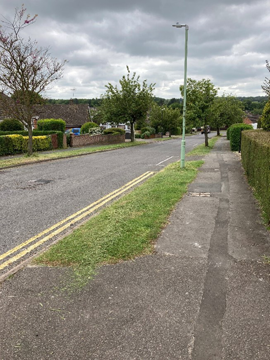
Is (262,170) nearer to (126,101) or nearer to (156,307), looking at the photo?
(156,307)

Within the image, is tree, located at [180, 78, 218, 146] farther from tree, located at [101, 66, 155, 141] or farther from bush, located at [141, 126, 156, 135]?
bush, located at [141, 126, 156, 135]

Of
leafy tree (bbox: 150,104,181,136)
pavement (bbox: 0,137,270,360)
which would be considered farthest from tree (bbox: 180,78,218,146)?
leafy tree (bbox: 150,104,181,136)

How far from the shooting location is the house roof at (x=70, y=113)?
55125 millimetres

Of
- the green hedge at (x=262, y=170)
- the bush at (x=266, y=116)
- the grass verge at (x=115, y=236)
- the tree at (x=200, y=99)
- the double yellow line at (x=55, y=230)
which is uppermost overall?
the tree at (x=200, y=99)

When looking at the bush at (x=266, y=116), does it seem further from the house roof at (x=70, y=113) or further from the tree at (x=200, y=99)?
the house roof at (x=70, y=113)

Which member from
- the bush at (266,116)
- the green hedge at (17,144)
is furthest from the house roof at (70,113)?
the bush at (266,116)

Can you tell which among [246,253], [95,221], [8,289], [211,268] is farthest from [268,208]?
[8,289]

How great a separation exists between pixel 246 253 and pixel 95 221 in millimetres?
3126

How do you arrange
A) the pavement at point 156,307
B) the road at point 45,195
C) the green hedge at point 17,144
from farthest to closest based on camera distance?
the green hedge at point 17,144, the road at point 45,195, the pavement at point 156,307

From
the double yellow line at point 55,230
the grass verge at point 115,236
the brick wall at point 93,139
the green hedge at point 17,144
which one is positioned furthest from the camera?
the brick wall at point 93,139

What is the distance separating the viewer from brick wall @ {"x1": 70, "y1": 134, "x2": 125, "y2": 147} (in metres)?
29.0

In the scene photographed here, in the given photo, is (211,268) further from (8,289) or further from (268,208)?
(8,289)

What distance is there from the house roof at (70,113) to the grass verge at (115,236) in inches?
1996

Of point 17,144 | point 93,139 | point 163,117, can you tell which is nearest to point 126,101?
point 93,139
